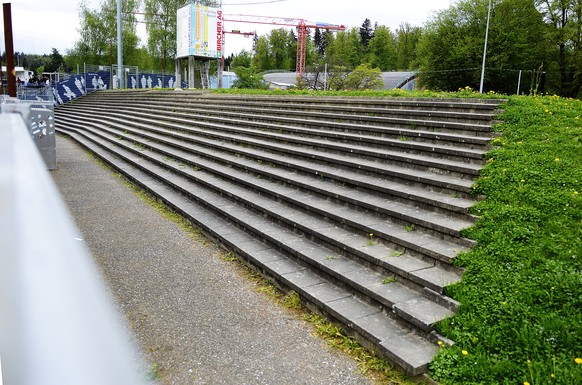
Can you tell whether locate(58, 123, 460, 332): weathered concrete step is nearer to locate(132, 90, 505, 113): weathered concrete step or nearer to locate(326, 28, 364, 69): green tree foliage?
locate(132, 90, 505, 113): weathered concrete step

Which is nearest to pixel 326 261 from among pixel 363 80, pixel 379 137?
pixel 379 137

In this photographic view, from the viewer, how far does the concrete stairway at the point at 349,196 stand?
4.14 m

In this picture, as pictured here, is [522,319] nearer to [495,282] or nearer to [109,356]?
[495,282]

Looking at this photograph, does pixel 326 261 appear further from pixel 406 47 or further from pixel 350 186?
pixel 406 47

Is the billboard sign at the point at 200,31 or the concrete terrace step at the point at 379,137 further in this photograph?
the billboard sign at the point at 200,31

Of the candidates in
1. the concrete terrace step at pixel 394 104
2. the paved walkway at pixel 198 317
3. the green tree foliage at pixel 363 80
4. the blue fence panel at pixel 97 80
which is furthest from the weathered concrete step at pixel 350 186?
the blue fence panel at pixel 97 80

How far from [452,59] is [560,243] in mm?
40745

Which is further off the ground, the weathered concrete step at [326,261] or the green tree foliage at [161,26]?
the green tree foliage at [161,26]

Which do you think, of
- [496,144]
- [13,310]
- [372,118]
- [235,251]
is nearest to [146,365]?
[235,251]

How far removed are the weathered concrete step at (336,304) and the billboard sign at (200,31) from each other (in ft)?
74.2

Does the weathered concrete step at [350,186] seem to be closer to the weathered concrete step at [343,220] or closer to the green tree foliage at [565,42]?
the weathered concrete step at [343,220]

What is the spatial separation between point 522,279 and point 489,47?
4108cm

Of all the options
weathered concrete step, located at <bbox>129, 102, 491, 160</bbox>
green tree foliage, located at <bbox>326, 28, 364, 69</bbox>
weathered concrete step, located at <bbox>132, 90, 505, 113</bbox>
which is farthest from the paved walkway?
green tree foliage, located at <bbox>326, 28, 364, 69</bbox>

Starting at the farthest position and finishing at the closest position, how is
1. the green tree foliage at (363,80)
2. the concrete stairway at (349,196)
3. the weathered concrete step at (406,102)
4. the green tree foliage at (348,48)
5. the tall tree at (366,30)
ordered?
1. the tall tree at (366,30)
2. the green tree foliage at (348,48)
3. the green tree foliage at (363,80)
4. the weathered concrete step at (406,102)
5. the concrete stairway at (349,196)
